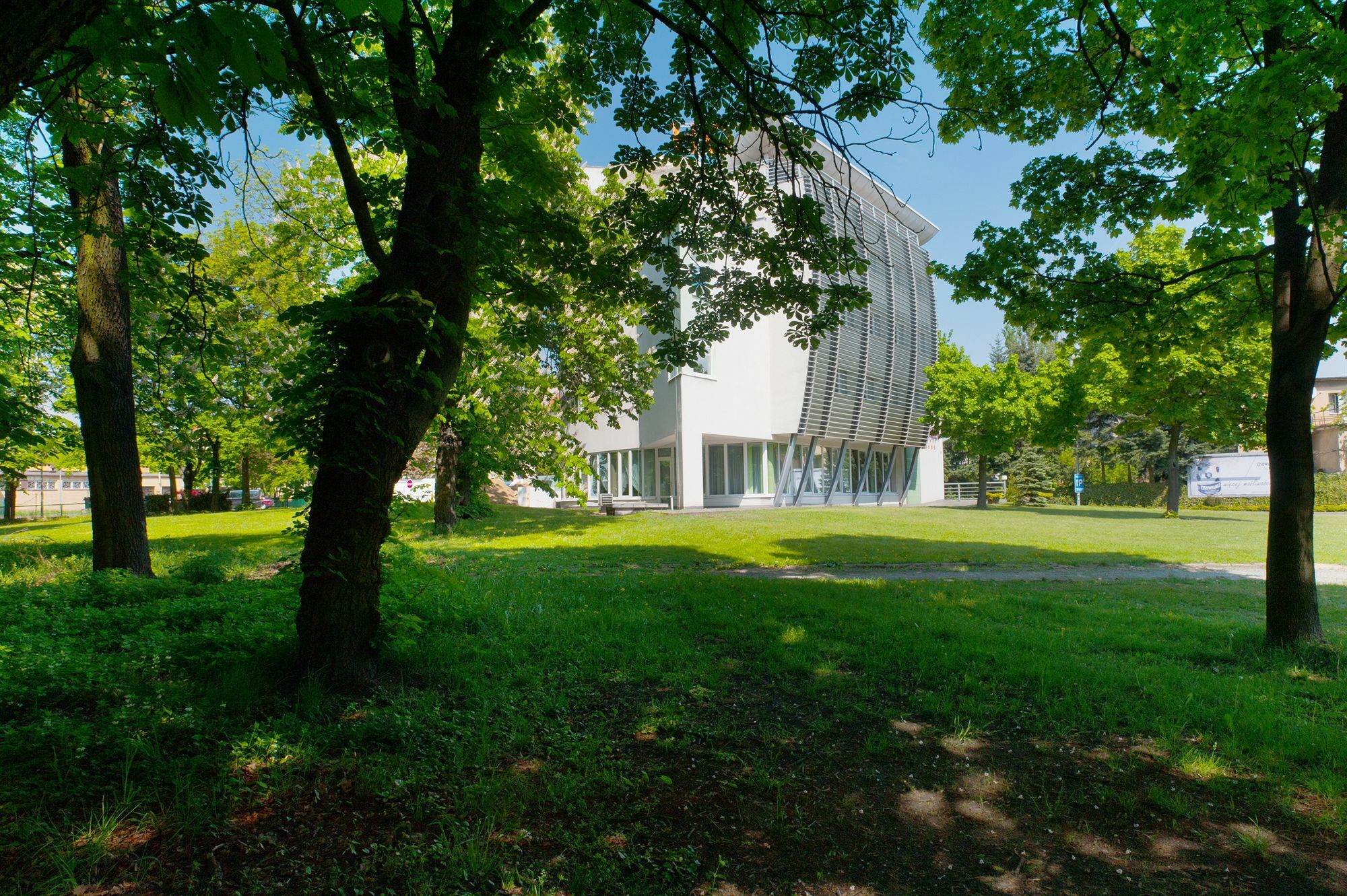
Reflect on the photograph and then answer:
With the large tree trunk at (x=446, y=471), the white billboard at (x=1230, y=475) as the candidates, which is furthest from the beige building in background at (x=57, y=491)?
the white billboard at (x=1230, y=475)

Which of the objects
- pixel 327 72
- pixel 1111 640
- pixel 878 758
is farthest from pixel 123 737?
pixel 1111 640

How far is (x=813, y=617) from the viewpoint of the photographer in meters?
7.34

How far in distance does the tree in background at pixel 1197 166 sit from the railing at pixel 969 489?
50073mm

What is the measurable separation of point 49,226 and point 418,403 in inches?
188

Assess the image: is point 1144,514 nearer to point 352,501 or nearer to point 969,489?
point 969,489

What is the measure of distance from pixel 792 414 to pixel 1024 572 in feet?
67.5

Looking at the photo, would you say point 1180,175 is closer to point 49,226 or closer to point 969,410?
point 49,226

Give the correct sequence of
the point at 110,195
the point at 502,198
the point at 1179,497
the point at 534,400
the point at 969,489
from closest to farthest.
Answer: the point at 502,198 < the point at 110,195 < the point at 534,400 < the point at 1179,497 < the point at 969,489

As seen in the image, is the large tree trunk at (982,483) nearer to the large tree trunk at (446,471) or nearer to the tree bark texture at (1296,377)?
the large tree trunk at (446,471)

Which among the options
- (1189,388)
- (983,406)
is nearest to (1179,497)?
(983,406)

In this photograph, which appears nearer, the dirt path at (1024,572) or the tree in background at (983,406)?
the dirt path at (1024,572)

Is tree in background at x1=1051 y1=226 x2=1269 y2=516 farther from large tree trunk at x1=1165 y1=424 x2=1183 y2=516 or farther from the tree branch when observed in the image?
the tree branch

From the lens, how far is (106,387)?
25.4 feet

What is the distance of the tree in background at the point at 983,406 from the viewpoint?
118 ft
